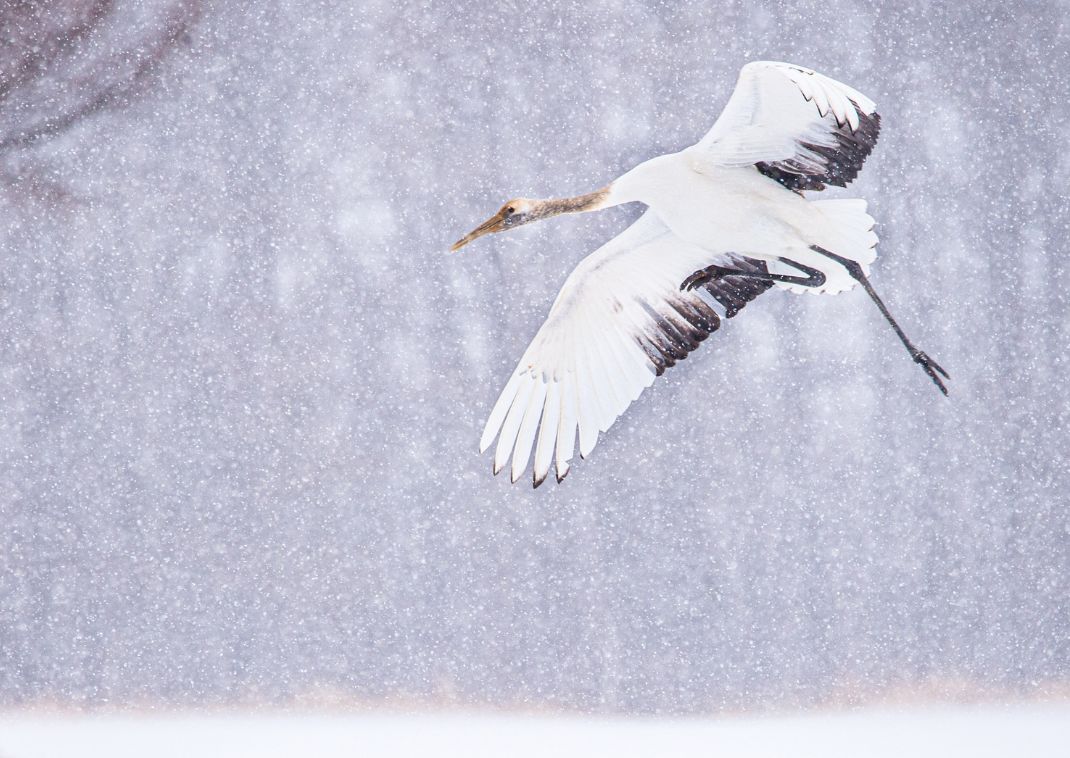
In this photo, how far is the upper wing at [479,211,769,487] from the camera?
192 cm

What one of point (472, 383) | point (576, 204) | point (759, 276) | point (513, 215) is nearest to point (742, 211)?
point (759, 276)

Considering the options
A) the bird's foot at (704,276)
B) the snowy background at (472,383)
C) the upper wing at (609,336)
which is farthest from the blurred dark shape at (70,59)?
the bird's foot at (704,276)

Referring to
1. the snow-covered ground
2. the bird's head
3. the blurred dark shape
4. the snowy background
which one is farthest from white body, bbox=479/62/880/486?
the blurred dark shape

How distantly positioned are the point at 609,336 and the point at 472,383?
0.65 metres

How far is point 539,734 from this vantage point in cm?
259

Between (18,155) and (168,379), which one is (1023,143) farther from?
(18,155)

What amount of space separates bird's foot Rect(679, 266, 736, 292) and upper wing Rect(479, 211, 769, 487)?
0.10 m

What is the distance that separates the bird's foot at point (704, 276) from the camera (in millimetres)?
1822

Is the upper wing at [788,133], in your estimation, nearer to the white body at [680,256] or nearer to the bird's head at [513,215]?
the white body at [680,256]

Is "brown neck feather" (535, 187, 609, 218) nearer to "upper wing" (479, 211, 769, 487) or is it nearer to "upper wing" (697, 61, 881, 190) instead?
"upper wing" (479, 211, 769, 487)

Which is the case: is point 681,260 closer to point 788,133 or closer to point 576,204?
point 576,204

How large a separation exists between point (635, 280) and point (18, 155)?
1.45 m

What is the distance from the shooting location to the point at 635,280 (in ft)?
6.49

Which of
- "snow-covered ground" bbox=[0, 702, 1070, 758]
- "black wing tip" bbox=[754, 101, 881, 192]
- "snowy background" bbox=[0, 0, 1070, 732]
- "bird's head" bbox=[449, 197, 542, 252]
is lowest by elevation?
"snow-covered ground" bbox=[0, 702, 1070, 758]
